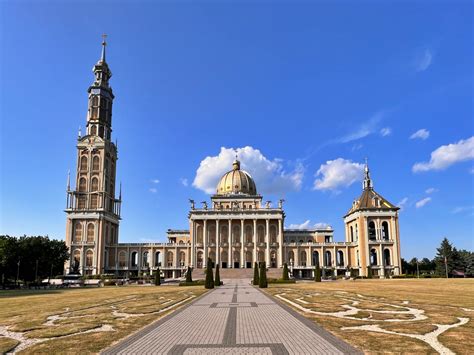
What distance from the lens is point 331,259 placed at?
105125 millimetres

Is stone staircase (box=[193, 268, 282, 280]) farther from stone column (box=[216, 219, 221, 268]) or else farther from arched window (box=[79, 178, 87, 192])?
arched window (box=[79, 178, 87, 192])

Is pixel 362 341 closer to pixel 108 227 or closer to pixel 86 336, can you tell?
pixel 86 336

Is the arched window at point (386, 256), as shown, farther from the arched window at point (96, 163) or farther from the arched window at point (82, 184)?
the arched window at point (82, 184)

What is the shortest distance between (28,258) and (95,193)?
34511 millimetres

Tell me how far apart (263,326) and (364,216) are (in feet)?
287

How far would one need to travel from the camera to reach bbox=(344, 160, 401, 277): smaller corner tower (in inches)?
3819

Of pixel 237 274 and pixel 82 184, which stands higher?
pixel 82 184

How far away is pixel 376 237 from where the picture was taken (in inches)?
3893

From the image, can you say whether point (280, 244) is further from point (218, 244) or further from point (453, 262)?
point (453, 262)

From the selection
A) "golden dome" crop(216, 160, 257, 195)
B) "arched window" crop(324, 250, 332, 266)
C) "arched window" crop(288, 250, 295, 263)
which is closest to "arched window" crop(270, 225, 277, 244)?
"arched window" crop(288, 250, 295, 263)

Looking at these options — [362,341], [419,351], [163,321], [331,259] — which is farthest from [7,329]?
[331,259]

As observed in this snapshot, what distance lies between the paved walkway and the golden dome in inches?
3568

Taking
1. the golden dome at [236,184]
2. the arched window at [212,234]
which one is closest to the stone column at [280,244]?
the golden dome at [236,184]

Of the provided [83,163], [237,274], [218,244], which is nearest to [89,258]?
[83,163]
